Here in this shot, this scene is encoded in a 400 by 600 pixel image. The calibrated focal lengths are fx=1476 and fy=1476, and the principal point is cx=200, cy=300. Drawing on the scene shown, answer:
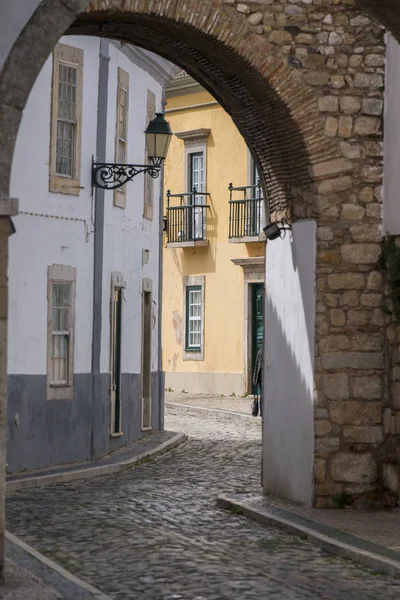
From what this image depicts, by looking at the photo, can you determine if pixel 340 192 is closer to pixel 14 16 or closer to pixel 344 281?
pixel 344 281

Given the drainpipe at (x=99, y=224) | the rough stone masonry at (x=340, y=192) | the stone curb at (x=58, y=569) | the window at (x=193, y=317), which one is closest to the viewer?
the stone curb at (x=58, y=569)

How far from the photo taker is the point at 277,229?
13727 mm

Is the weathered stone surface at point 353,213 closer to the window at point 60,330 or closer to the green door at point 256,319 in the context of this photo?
the window at point 60,330

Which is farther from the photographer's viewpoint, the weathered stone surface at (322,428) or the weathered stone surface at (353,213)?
the weathered stone surface at (353,213)

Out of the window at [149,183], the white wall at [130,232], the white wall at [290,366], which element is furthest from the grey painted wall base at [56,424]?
the white wall at [290,366]

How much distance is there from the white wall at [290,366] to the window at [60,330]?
391 centimetres

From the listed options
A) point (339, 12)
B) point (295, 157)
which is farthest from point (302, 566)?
point (339, 12)

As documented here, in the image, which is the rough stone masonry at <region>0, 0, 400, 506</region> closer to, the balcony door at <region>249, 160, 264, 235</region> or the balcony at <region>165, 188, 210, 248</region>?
the balcony door at <region>249, 160, 264, 235</region>

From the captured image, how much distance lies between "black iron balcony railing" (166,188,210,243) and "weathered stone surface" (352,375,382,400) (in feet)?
67.2

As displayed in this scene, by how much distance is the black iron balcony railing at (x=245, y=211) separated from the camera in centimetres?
3155

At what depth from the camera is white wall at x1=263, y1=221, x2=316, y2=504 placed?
1295 cm

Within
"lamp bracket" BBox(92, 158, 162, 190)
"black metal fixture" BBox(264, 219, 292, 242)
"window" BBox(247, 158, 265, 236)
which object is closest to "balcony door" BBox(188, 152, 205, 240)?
"window" BBox(247, 158, 265, 236)

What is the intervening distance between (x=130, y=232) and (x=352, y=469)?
8.36m

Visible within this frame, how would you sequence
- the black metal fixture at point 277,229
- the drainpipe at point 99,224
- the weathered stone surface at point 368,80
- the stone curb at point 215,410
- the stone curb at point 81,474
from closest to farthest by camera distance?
the weathered stone surface at point 368,80
the black metal fixture at point 277,229
the stone curb at point 81,474
the drainpipe at point 99,224
the stone curb at point 215,410
